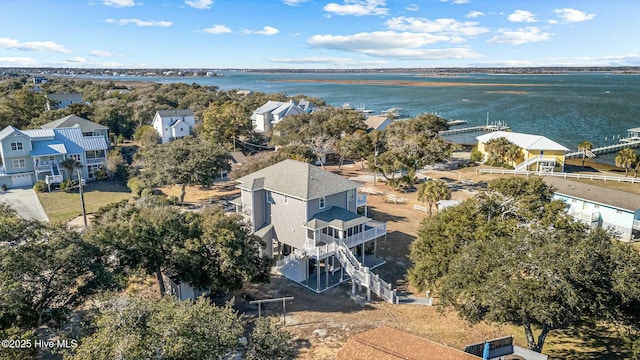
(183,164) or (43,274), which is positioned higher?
(183,164)

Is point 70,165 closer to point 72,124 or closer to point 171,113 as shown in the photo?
point 72,124

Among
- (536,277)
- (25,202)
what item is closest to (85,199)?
(25,202)

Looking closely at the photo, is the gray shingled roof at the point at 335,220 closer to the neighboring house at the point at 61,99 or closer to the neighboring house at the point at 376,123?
the neighboring house at the point at 376,123

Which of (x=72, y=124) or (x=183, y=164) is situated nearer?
(x=183, y=164)

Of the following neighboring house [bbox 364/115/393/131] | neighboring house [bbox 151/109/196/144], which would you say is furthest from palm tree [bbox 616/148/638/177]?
→ neighboring house [bbox 151/109/196/144]

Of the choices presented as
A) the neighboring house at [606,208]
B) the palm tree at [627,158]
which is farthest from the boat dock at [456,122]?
the neighboring house at [606,208]

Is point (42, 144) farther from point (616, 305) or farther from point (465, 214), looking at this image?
point (616, 305)
